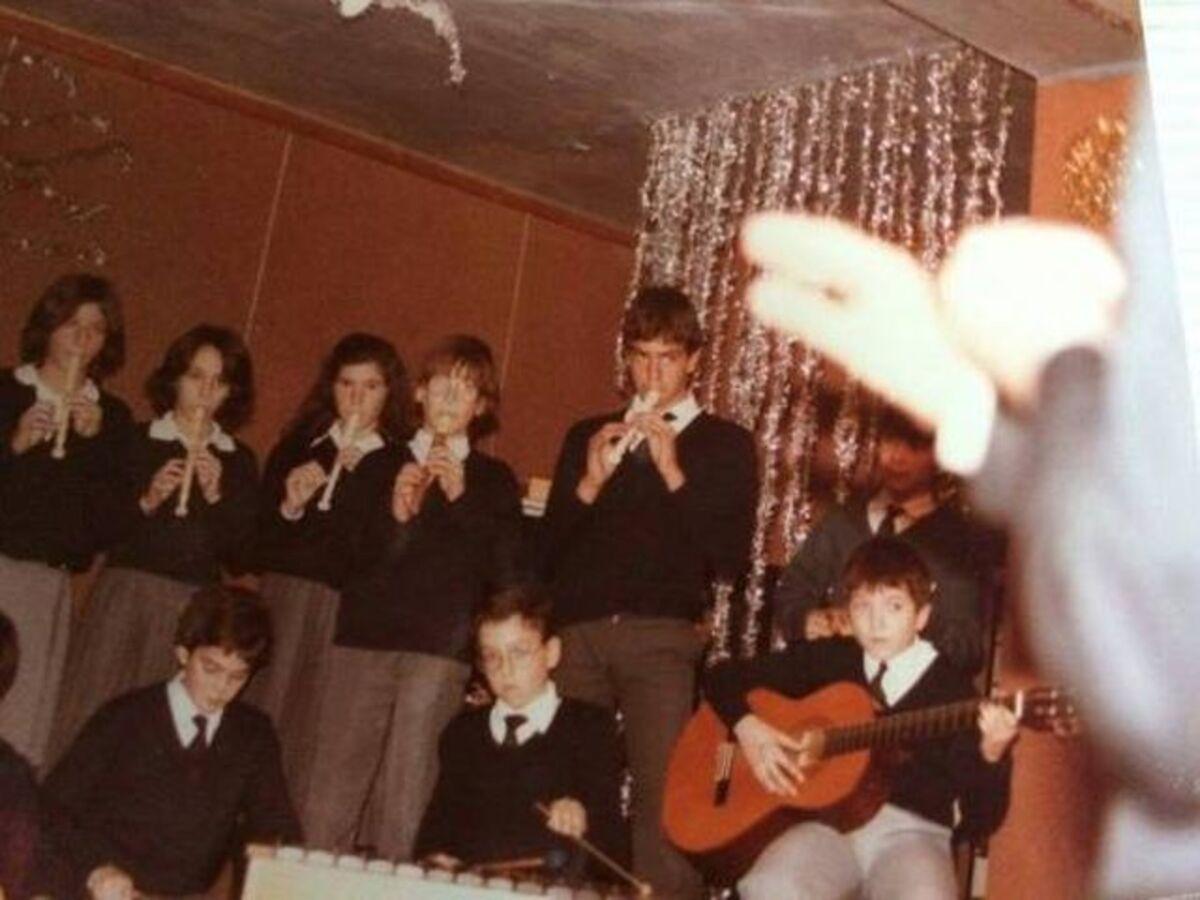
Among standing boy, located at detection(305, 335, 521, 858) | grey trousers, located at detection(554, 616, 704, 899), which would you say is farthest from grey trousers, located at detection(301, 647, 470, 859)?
grey trousers, located at detection(554, 616, 704, 899)

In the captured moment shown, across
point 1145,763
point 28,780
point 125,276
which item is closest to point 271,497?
point 28,780

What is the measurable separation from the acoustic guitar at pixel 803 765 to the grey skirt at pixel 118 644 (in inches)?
36.3

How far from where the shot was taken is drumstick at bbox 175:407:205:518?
288cm

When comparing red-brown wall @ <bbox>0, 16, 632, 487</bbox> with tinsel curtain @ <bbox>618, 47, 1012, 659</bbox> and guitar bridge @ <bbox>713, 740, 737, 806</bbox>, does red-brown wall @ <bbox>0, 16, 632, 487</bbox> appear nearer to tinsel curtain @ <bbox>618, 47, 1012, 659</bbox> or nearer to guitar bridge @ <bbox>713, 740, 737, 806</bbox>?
tinsel curtain @ <bbox>618, 47, 1012, 659</bbox>

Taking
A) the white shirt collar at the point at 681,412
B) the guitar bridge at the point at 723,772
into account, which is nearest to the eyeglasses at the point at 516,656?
the guitar bridge at the point at 723,772

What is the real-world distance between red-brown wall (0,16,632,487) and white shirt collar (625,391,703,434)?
4.30ft

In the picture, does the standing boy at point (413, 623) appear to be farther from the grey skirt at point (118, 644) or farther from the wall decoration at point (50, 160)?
the wall decoration at point (50, 160)

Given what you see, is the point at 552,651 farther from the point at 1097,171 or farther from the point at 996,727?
the point at 1097,171

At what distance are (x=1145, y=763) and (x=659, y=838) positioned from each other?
0.72 meters

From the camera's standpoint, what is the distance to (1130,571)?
89.7 inches

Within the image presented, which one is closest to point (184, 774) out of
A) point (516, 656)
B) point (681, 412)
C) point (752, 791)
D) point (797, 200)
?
point (516, 656)

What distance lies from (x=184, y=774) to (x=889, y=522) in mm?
1163

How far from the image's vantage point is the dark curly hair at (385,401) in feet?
9.89

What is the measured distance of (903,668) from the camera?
2.35 m
